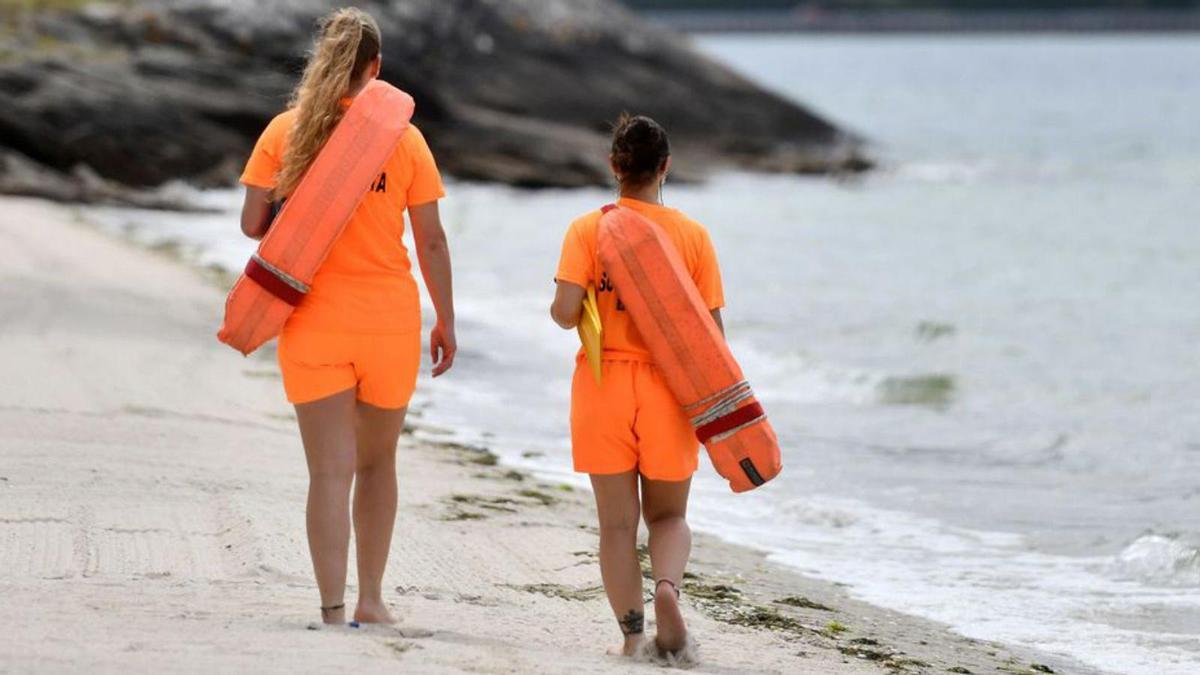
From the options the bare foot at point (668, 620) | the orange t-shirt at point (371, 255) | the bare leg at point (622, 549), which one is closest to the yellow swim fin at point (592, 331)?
the bare leg at point (622, 549)

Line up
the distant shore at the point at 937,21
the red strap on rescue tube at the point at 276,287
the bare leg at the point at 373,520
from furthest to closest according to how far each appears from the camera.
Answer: the distant shore at the point at 937,21, the bare leg at the point at 373,520, the red strap on rescue tube at the point at 276,287

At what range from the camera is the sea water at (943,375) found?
24.9 ft

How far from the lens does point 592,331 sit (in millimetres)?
4980

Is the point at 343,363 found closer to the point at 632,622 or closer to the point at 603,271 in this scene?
the point at 603,271

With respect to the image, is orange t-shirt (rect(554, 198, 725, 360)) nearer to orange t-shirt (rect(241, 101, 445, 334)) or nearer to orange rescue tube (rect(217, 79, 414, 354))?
orange t-shirt (rect(241, 101, 445, 334))

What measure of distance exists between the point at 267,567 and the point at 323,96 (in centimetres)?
167

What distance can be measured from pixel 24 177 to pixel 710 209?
12.4m

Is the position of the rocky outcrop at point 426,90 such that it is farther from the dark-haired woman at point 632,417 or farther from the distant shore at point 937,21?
the distant shore at point 937,21

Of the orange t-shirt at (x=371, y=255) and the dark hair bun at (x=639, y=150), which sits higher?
the dark hair bun at (x=639, y=150)

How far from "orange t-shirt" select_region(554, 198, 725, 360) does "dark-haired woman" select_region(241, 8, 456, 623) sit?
0.36 m

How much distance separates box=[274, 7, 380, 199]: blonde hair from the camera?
193 inches

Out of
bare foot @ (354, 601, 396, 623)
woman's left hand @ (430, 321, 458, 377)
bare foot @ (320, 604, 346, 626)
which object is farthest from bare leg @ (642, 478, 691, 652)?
bare foot @ (320, 604, 346, 626)

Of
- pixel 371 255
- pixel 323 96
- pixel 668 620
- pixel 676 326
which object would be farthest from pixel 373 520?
pixel 323 96

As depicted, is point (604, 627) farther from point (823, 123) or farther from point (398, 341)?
point (823, 123)
